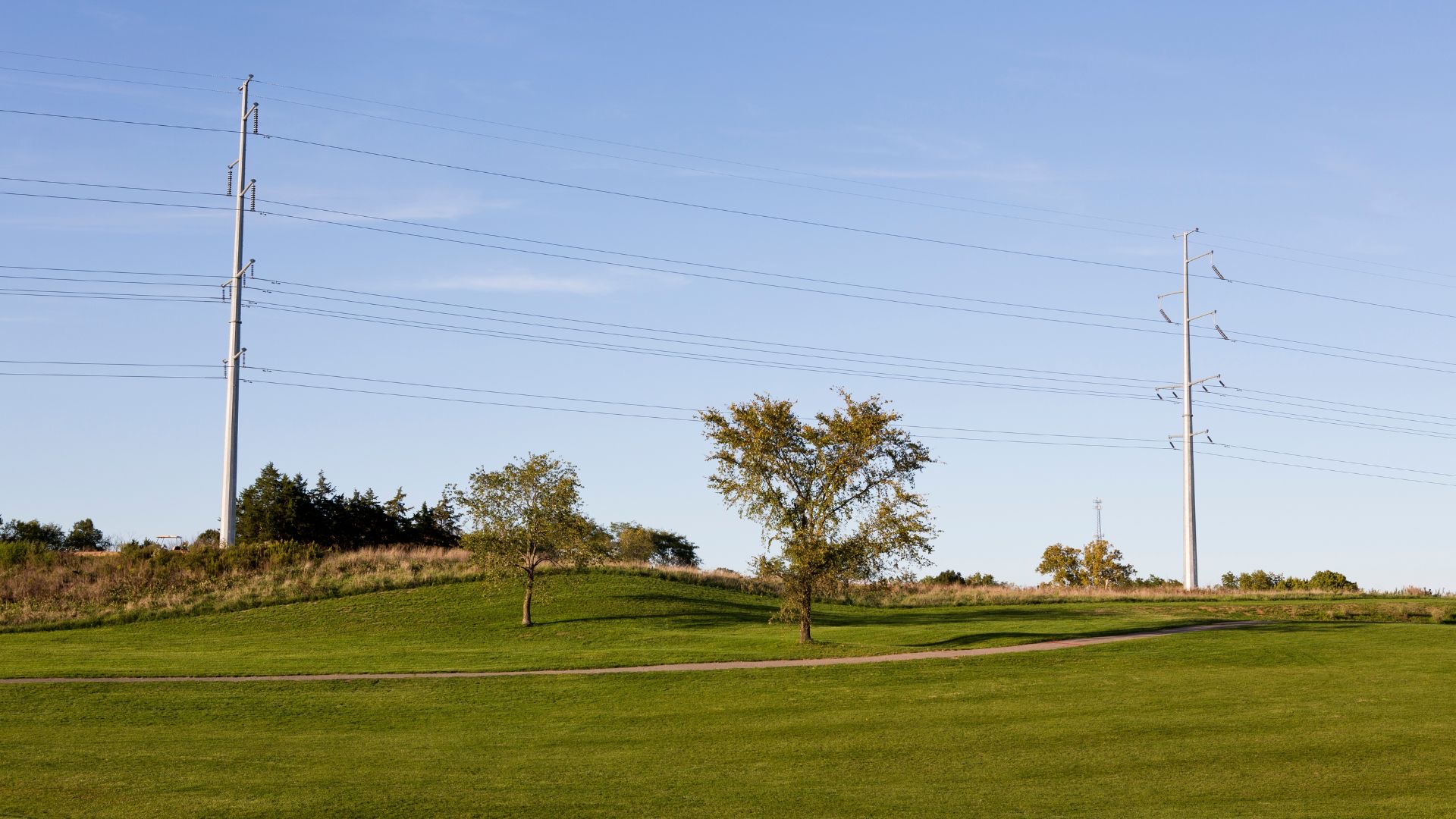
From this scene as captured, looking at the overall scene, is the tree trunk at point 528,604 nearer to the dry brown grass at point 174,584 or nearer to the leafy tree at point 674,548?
the dry brown grass at point 174,584

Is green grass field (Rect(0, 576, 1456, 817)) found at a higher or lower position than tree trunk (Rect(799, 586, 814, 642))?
lower

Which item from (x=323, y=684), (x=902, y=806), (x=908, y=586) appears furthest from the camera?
(x=908, y=586)

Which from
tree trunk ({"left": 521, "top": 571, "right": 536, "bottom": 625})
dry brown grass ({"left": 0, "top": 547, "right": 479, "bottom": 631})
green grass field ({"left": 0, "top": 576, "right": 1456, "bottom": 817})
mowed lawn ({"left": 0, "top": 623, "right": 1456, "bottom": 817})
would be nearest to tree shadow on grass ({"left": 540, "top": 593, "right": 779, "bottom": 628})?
tree trunk ({"left": 521, "top": 571, "right": 536, "bottom": 625})

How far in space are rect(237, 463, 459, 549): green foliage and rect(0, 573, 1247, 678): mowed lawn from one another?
1449 cm

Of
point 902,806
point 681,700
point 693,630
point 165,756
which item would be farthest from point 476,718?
point 693,630

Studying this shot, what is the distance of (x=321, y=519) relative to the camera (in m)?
71.6

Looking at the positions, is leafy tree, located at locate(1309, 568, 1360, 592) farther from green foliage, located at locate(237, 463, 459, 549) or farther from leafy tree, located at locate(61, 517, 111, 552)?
leafy tree, located at locate(61, 517, 111, 552)

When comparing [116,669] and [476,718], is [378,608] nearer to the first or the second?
[116,669]

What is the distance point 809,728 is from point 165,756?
12.8 meters

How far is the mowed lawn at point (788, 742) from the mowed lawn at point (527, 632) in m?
4.16

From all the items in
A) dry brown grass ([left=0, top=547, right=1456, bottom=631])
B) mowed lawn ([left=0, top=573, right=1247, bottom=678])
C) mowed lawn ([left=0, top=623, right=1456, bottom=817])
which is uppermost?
dry brown grass ([left=0, top=547, right=1456, bottom=631])

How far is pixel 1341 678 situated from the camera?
105 feet

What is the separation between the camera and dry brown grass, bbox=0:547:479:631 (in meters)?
50.6

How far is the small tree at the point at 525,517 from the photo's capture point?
48719 millimetres
